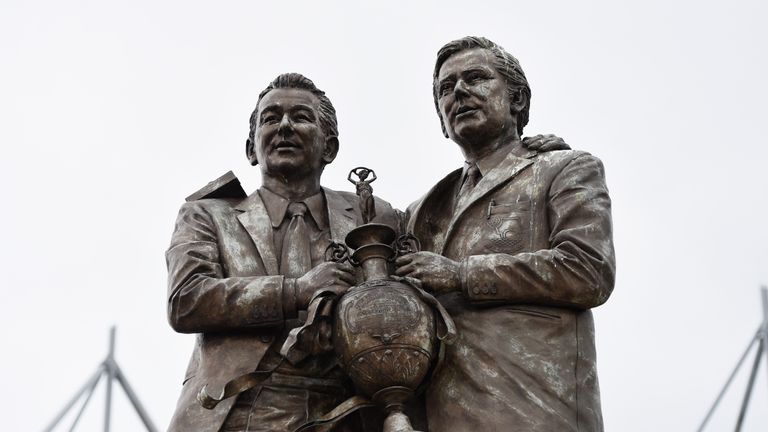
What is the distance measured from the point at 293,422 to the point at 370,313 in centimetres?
105

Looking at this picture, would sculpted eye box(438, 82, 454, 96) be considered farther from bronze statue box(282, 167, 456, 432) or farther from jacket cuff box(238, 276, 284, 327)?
jacket cuff box(238, 276, 284, 327)

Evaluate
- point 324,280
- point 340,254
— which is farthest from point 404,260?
point 324,280

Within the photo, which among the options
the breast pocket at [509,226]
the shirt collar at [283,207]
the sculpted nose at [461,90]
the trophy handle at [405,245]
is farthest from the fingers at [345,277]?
the sculpted nose at [461,90]

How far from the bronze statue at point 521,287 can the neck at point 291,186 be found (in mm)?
906

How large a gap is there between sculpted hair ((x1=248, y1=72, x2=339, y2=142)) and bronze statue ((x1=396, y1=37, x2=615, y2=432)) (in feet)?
3.57

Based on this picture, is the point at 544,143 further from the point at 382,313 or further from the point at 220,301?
the point at 220,301

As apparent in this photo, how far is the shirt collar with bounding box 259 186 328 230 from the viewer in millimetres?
10555

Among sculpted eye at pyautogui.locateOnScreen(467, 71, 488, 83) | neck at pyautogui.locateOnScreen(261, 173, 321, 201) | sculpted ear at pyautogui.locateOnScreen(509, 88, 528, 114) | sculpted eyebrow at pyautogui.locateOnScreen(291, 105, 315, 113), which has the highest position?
sculpted eye at pyautogui.locateOnScreen(467, 71, 488, 83)

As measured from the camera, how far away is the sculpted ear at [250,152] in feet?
36.3

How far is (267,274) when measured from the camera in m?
10.1

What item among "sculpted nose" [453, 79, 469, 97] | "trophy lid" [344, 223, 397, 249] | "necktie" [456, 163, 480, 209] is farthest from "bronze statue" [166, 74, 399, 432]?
"sculpted nose" [453, 79, 469, 97]

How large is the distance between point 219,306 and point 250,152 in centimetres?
194
